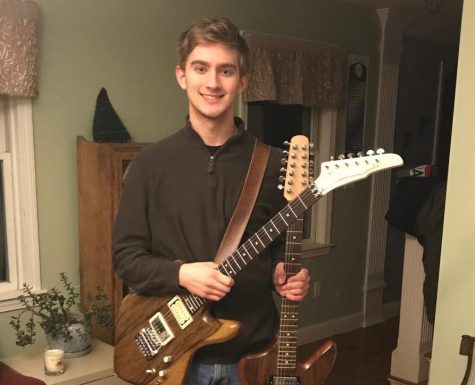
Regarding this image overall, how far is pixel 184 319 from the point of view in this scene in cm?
142

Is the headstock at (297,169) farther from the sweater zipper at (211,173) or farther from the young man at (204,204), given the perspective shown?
the sweater zipper at (211,173)

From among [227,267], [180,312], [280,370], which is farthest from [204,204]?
[280,370]

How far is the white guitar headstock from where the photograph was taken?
1266 millimetres

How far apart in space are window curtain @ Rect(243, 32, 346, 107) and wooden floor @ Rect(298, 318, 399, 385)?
1.69 m

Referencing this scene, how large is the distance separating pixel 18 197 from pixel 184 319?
140cm

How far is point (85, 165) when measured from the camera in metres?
2.51

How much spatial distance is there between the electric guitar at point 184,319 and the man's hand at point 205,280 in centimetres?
5

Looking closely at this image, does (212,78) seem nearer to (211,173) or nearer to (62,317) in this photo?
(211,173)

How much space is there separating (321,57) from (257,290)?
247 centimetres

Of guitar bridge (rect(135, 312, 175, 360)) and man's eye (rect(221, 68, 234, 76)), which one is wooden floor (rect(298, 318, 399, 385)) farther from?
man's eye (rect(221, 68, 234, 76))

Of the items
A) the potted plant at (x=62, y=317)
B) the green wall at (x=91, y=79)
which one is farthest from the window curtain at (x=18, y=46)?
the potted plant at (x=62, y=317)

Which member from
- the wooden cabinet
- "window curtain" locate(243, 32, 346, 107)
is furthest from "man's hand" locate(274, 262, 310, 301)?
"window curtain" locate(243, 32, 346, 107)

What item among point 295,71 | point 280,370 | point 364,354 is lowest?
point 364,354

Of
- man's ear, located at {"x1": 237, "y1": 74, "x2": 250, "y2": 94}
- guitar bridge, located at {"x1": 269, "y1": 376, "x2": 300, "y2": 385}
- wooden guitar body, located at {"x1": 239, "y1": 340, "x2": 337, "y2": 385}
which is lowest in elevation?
guitar bridge, located at {"x1": 269, "y1": 376, "x2": 300, "y2": 385}
